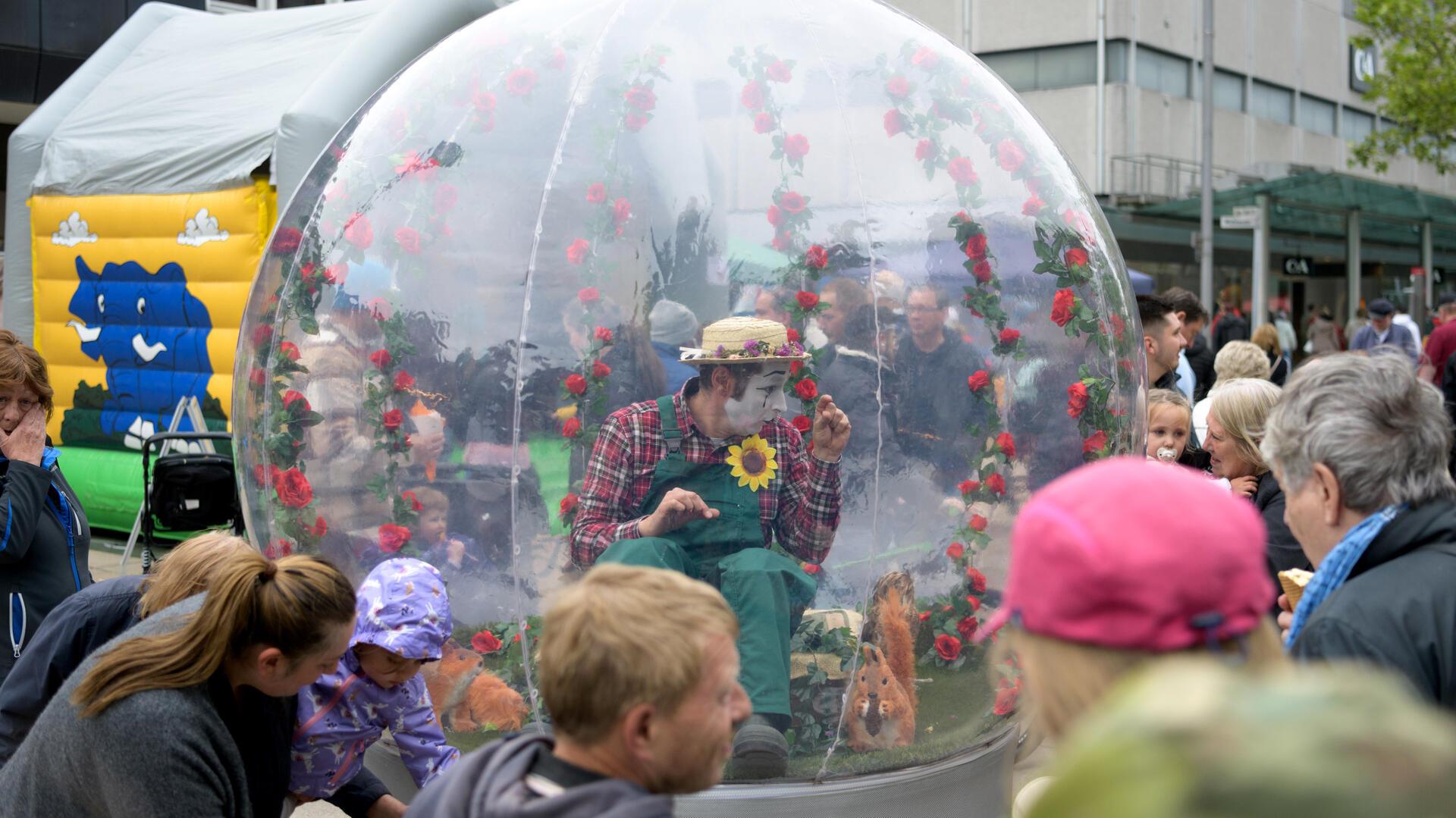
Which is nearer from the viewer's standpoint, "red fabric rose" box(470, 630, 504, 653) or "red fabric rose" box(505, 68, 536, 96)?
"red fabric rose" box(470, 630, 504, 653)

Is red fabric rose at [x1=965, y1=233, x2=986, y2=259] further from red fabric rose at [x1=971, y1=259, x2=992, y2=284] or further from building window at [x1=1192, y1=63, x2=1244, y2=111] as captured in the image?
building window at [x1=1192, y1=63, x2=1244, y2=111]

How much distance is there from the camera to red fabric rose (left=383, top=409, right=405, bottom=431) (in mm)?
Answer: 3807

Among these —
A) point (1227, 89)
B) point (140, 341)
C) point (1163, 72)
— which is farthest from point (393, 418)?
point (1227, 89)

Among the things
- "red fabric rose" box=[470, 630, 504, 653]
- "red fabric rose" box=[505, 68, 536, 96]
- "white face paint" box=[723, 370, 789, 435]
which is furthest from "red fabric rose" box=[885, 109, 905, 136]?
"red fabric rose" box=[470, 630, 504, 653]

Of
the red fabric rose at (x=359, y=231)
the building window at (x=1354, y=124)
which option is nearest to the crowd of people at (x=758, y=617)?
the red fabric rose at (x=359, y=231)

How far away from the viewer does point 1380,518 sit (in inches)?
80.8

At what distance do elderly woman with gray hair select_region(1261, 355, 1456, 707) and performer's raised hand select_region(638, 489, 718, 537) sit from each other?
1686 millimetres

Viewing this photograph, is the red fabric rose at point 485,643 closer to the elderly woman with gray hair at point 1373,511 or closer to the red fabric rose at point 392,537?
the red fabric rose at point 392,537

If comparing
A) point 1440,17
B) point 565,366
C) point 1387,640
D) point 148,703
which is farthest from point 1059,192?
point 1440,17

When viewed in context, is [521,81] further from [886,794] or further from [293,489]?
[886,794]

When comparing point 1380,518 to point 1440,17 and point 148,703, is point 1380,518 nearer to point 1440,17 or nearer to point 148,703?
point 148,703

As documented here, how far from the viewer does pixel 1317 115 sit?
33.2 m

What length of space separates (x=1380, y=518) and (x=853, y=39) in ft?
7.96

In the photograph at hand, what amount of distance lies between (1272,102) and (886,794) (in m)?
31.4
